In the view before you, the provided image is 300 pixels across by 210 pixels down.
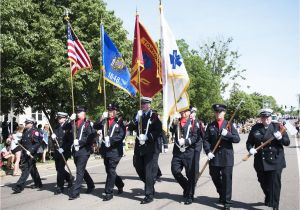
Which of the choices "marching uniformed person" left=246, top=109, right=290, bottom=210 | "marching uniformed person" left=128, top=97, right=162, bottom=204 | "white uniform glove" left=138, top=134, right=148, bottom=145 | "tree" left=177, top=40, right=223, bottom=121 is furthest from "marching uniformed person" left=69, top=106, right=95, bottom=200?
"tree" left=177, top=40, right=223, bottom=121

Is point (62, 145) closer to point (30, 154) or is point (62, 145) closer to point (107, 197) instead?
point (30, 154)

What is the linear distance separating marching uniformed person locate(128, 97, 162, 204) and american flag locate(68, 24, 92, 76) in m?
3.50

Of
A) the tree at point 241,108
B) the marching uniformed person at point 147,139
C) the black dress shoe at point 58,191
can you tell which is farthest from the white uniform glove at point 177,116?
the tree at point 241,108

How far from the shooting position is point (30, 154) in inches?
392

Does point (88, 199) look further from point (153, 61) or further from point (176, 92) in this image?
point (153, 61)

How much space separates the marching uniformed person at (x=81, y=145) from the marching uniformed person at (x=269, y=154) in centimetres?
363

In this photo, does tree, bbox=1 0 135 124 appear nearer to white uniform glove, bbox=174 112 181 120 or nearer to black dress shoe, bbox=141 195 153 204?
white uniform glove, bbox=174 112 181 120

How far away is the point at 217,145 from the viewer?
7574mm

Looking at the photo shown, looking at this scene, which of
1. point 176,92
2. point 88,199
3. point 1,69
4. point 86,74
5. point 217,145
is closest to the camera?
point 217,145

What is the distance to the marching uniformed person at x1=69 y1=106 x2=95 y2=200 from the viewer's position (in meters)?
8.68

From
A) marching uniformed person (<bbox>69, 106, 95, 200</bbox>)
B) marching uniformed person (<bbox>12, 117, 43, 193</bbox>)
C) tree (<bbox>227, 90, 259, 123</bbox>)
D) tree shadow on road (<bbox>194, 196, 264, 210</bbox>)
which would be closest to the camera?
tree shadow on road (<bbox>194, 196, 264, 210</bbox>)

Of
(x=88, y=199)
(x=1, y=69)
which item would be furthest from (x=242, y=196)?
(x=1, y=69)

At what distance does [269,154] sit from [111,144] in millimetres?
3358

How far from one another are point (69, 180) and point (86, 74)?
1248cm
